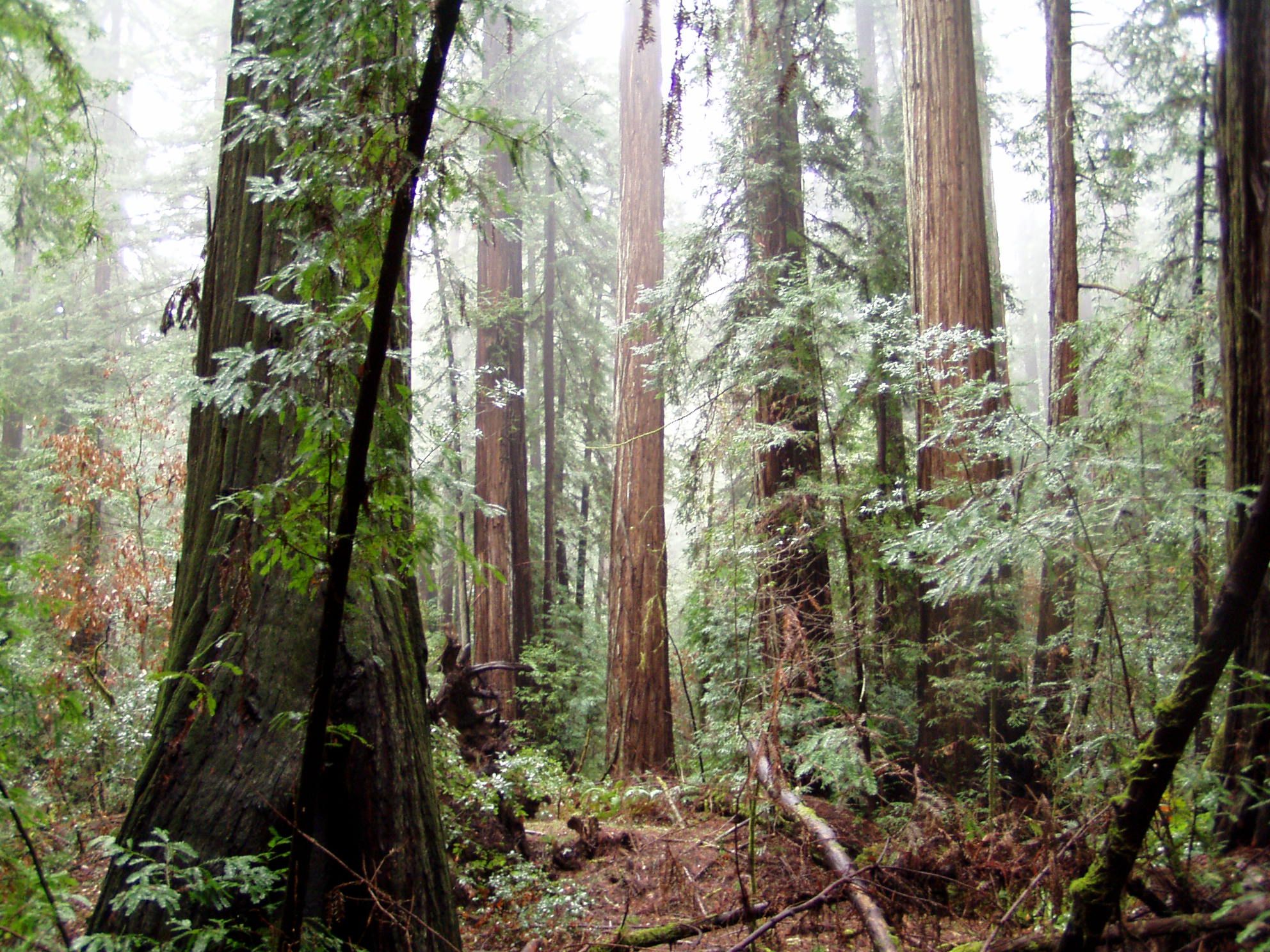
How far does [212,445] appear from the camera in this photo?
325 centimetres

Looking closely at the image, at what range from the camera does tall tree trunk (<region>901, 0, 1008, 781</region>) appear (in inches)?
238

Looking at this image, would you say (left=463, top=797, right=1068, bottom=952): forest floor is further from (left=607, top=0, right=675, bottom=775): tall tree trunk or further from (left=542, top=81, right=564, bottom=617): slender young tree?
(left=542, top=81, right=564, bottom=617): slender young tree

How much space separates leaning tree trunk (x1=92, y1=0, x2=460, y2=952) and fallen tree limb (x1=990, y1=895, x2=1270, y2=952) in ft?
6.17

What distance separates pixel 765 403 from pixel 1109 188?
5090 millimetres

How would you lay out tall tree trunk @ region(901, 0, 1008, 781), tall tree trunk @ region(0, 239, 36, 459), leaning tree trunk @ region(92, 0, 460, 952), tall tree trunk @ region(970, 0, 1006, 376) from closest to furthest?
1. leaning tree trunk @ region(92, 0, 460, 952)
2. tall tree trunk @ region(901, 0, 1008, 781)
3. tall tree trunk @ region(970, 0, 1006, 376)
4. tall tree trunk @ region(0, 239, 36, 459)

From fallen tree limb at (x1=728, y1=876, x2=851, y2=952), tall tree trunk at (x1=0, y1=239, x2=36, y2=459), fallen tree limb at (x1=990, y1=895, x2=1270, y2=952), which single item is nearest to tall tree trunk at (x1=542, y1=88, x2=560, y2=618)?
tall tree trunk at (x1=0, y1=239, x2=36, y2=459)

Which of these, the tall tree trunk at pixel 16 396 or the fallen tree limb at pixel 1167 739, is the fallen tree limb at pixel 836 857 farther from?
the tall tree trunk at pixel 16 396

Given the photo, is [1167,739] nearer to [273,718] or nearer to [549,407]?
[273,718]

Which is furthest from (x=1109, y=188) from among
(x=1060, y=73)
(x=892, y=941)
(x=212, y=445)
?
(x=212, y=445)

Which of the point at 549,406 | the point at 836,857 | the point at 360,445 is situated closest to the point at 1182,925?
the point at 836,857

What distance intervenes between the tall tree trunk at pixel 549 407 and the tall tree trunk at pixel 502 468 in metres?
0.85

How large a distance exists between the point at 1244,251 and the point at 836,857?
10.0ft

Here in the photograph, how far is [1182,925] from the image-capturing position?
2.12 m

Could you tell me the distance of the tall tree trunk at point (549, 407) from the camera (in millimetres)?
16453
